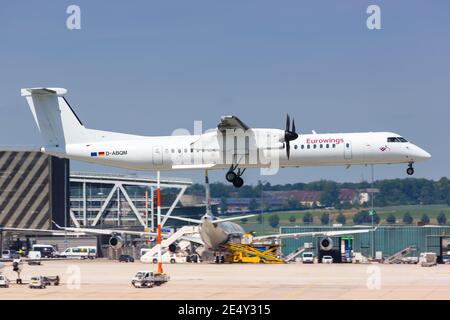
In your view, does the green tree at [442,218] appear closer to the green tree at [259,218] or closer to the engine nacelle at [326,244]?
the green tree at [259,218]

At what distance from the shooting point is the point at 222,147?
68812 mm

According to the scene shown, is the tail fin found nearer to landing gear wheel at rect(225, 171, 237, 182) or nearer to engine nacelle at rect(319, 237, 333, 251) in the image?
landing gear wheel at rect(225, 171, 237, 182)

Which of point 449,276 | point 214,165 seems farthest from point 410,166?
point 214,165

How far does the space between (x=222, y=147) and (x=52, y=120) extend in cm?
1362

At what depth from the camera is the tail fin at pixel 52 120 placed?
70.9 metres

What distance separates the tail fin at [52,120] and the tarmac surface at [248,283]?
10.6 meters

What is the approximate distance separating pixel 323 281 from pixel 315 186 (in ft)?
269

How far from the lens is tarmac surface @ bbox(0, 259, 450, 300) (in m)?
54.1

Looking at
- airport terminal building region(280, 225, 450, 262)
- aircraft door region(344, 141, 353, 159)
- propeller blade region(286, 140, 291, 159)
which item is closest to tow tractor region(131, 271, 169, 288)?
propeller blade region(286, 140, 291, 159)

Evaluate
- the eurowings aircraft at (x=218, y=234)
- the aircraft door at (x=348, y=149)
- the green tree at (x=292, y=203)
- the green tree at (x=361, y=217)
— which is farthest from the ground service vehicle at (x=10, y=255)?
the green tree at (x=361, y=217)

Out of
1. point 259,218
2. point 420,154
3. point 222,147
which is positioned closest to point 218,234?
point 222,147

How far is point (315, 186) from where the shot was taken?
14562 cm

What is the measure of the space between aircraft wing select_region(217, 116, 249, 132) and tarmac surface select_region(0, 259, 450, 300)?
11037 mm
